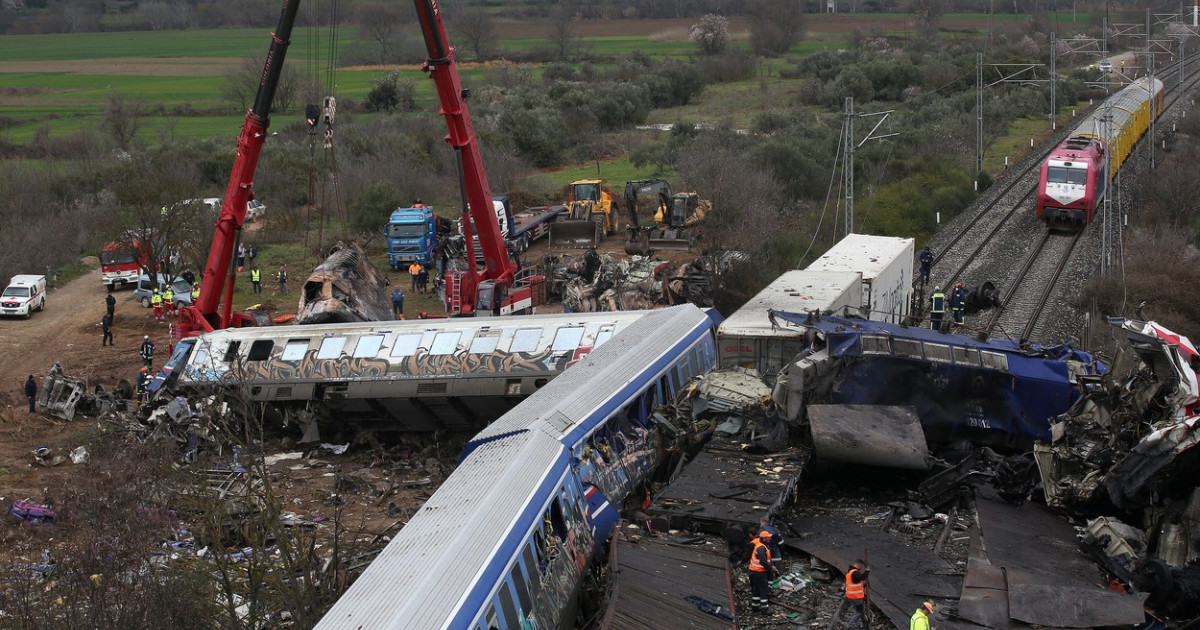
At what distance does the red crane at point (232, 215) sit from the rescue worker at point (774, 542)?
16489 millimetres

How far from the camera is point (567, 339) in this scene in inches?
950

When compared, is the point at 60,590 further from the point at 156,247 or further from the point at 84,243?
the point at 84,243

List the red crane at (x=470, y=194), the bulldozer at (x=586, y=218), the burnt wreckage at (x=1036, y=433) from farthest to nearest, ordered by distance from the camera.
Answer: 1. the bulldozer at (x=586, y=218)
2. the red crane at (x=470, y=194)
3. the burnt wreckage at (x=1036, y=433)

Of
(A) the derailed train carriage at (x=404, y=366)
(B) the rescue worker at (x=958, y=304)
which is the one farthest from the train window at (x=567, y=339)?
(B) the rescue worker at (x=958, y=304)

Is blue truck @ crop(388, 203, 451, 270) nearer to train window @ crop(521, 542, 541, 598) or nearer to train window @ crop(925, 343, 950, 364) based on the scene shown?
train window @ crop(925, 343, 950, 364)

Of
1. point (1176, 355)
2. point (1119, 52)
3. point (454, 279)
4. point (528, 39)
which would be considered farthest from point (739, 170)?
point (528, 39)

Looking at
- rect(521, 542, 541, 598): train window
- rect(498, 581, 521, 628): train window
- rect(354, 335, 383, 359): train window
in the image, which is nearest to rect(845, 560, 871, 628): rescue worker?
rect(521, 542, 541, 598): train window

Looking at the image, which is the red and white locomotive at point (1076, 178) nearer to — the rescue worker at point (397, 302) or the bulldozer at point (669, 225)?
the bulldozer at point (669, 225)

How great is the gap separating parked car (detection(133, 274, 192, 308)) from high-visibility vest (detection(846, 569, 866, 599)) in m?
28.3

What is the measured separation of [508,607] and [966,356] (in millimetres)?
10078

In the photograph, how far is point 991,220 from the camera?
145ft

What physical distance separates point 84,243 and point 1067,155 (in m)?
37.9

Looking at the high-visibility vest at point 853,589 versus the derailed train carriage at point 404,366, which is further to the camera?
the derailed train carriage at point 404,366

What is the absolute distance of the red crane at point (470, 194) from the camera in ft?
92.2
